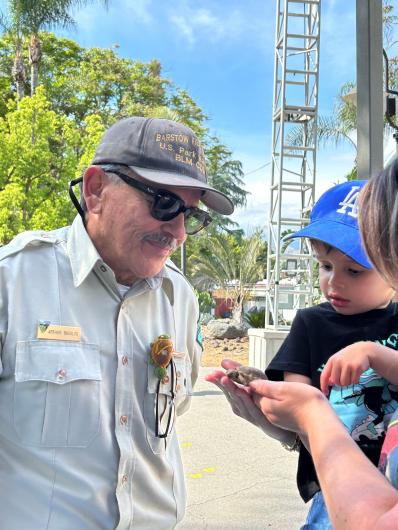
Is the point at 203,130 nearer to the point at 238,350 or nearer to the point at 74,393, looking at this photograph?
the point at 238,350

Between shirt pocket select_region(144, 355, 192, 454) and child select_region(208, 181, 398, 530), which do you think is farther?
shirt pocket select_region(144, 355, 192, 454)

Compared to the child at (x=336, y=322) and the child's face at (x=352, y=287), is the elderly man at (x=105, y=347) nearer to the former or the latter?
the child at (x=336, y=322)

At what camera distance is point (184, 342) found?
2.11 metres

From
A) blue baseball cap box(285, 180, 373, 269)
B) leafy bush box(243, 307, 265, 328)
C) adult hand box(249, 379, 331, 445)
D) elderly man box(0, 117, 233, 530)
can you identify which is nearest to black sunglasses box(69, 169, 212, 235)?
elderly man box(0, 117, 233, 530)

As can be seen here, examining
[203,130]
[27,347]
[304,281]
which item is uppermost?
[203,130]

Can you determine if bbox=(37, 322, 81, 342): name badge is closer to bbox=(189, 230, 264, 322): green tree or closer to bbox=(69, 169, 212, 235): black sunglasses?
bbox=(69, 169, 212, 235): black sunglasses

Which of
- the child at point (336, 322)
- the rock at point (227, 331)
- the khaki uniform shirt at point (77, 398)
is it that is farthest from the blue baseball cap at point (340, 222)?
the rock at point (227, 331)

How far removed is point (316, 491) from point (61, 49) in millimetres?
29623

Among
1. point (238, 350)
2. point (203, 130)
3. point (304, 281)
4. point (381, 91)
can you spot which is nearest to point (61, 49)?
point (203, 130)

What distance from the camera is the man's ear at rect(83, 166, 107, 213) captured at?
191 cm

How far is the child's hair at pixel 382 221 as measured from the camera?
1.05 m

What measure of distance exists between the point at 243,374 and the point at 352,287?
0.47 meters

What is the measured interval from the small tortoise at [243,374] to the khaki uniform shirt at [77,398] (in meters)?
0.38

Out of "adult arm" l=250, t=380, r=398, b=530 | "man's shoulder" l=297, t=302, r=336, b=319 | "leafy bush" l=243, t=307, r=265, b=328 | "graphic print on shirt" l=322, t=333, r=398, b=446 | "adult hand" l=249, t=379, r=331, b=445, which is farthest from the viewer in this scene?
"leafy bush" l=243, t=307, r=265, b=328
